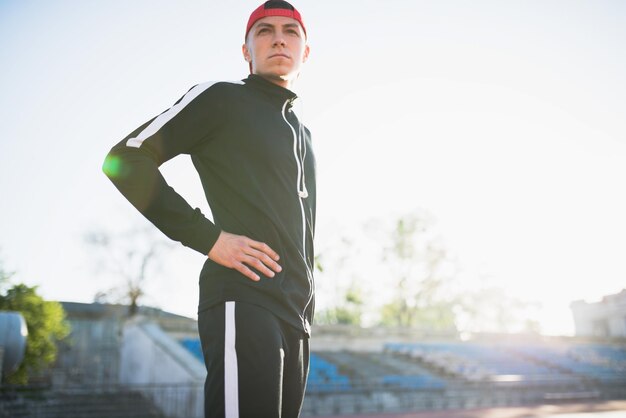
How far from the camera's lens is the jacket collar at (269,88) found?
2170mm

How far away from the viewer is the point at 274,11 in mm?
Result: 2215

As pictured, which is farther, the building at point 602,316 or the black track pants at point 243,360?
the building at point 602,316

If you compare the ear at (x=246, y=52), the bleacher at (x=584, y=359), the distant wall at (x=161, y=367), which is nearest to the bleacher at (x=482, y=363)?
the bleacher at (x=584, y=359)

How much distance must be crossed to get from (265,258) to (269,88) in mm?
801

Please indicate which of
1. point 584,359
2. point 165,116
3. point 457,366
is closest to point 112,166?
point 165,116

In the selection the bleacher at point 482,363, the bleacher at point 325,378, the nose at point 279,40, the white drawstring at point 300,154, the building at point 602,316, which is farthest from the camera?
the building at point 602,316

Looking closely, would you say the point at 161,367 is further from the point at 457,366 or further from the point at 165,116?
the point at 165,116

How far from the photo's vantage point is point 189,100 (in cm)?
197

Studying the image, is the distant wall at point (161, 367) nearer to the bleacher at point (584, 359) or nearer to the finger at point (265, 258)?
the finger at point (265, 258)

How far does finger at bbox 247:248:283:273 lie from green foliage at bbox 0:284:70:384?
19159mm

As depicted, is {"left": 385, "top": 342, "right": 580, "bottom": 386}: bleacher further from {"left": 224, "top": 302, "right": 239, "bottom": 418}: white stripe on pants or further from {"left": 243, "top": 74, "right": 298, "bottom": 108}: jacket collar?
{"left": 224, "top": 302, "right": 239, "bottom": 418}: white stripe on pants

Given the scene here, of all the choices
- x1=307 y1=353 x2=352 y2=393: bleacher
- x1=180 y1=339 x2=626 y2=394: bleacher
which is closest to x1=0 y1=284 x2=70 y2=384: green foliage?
x1=180 y1=339 x2=626 y2=394: bleacher

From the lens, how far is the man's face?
7.18ft

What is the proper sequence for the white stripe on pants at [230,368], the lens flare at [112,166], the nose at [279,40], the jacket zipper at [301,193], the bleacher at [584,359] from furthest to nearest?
the bleacher at [584,359] → the nose at [279,40] → the jacket zipper at [301,193] → the lens flare at [112,166] → the white stripe on pants at [230,368]
